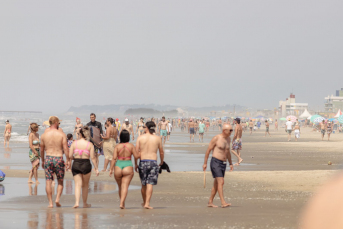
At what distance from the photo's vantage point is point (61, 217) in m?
7.88

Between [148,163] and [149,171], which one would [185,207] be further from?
[148,163]

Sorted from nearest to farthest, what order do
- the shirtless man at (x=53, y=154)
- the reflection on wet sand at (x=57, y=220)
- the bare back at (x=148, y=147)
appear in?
the reflection on wet sand at (x=57, y=220), the bare back at (x=148, y=147), the shirtless man at (x=53, y=154)

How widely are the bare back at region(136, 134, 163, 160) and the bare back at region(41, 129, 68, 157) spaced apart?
4.25 feet

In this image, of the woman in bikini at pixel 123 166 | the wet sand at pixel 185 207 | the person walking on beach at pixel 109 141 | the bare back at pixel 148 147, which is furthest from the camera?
the person walking on beach at pixel 109 141

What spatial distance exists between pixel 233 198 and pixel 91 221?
3800 mm

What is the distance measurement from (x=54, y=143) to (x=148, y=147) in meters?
1.58

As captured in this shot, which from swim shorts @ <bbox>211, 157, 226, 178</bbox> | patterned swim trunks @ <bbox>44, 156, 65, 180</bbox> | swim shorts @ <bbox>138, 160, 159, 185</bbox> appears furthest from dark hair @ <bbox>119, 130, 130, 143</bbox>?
swim shorts @ <bbox>211, 157, 226, 178</bbox>

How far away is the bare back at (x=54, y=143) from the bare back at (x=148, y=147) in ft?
4.25

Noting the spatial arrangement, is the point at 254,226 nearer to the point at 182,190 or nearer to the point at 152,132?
the point at 152,132

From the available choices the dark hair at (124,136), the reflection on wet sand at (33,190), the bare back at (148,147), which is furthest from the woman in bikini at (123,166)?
the reflection on wet sand at (33,190)

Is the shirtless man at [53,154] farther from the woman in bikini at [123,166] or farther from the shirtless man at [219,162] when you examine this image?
the shirtless man at [219,162]

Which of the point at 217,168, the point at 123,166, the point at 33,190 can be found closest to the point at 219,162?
the point at 217,168

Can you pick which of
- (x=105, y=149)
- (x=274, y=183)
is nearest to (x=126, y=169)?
(x=274, y=183)

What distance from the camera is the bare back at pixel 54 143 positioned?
29.5ft
